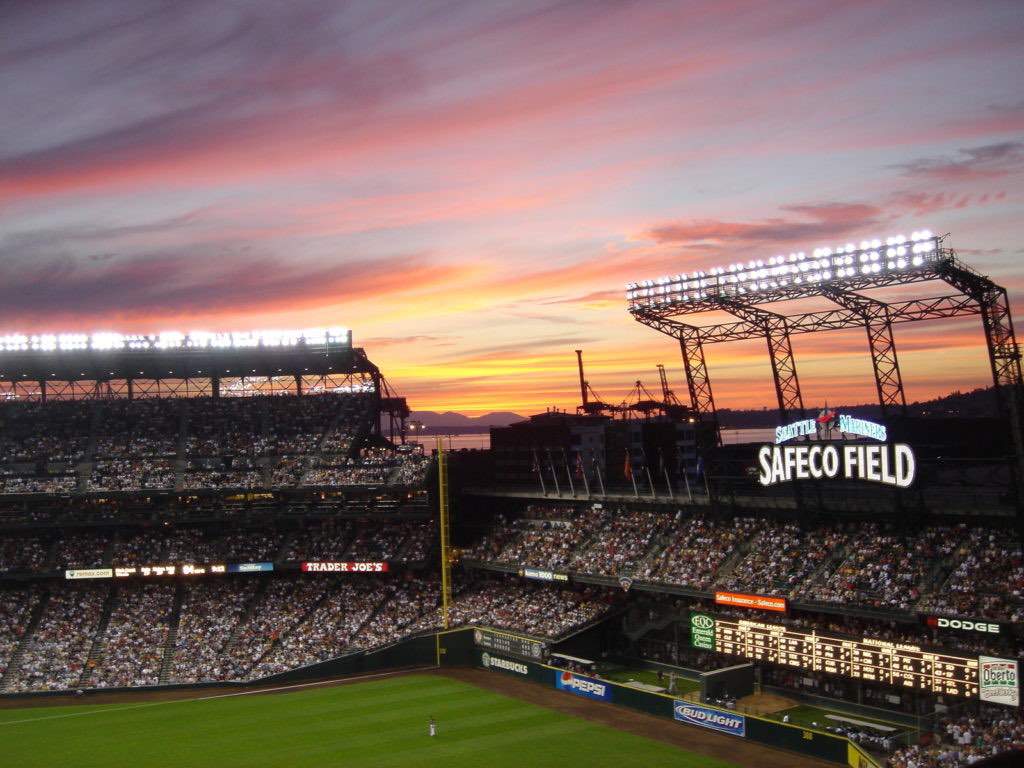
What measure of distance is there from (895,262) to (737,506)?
16.7 m

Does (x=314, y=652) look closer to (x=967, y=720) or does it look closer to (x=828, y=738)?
(x=828, y=738)

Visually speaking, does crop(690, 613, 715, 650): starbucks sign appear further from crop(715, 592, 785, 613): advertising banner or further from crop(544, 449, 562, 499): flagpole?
crop(544, 449, 562, 499): flagpole

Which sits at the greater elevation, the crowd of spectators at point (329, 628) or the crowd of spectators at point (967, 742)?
the crowd of spectators at point (329, 628)

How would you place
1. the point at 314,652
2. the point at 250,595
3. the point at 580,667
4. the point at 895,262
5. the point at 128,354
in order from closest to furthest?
→ the point at 895,262, the point at 580,667, the point at 314,652, the point at 250,595, the point at 128,354

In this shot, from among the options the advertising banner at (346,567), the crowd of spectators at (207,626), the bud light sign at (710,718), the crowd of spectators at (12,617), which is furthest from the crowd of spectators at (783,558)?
the crowd of spectators at (12,617)

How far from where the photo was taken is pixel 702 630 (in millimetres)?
46781

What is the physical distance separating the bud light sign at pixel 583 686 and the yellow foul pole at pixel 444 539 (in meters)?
9.82

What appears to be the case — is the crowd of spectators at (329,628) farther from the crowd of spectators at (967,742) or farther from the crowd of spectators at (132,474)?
the crowd of spectators at (967,742)

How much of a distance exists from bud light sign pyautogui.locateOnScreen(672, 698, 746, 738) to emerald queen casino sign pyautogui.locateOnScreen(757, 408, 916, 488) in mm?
10933

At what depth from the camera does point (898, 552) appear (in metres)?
43.6

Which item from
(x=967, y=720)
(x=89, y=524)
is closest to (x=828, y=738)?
(x=967, y=720)

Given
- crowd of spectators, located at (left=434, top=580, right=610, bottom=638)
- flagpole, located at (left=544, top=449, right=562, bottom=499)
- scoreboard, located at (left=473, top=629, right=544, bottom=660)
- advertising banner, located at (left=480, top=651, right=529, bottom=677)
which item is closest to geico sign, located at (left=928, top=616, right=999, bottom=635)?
crowd of spectators, located at (left=434, top=580, right=610, bottom=638)

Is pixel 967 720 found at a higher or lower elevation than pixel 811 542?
lower

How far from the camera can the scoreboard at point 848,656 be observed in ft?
121
